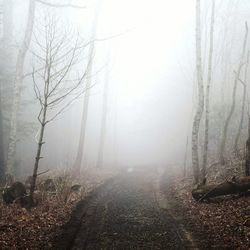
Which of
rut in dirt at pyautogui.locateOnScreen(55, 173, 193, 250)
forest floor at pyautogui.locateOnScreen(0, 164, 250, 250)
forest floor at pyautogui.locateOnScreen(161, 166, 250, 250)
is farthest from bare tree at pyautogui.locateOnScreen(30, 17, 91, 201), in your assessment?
forest floor at pyautogui.locateOnScreen(161, 166, 250, 250)

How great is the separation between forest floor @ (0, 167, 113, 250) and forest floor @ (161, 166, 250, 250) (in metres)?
3.63

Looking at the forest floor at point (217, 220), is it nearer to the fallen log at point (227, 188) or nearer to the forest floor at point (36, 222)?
the fallen log at point (227, 188)

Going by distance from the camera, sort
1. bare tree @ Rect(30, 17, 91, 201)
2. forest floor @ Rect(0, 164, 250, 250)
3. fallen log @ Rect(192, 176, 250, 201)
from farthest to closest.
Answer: fallen log @ Rect(192, 176, 250, 201), bare tree @ Rect(30, 17, 91, 201), forest floor @ Rect(0, 164, 250, 250)

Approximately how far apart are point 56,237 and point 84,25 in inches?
1538

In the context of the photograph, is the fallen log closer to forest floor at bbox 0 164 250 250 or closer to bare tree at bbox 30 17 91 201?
forest floor at bbox 0 164 250 250

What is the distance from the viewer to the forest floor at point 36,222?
26.1ft

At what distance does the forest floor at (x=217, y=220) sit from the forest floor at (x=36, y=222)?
3630 millimetres

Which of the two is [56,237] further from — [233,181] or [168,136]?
[168,136]

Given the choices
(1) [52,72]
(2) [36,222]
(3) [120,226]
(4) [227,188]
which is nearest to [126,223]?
(3) [120,226]

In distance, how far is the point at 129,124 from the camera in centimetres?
6194

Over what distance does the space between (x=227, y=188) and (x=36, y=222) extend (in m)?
6.17

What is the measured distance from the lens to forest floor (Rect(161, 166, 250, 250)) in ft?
26.2

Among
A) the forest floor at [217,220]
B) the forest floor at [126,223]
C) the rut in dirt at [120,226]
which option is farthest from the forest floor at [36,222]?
the forest floor at [217,220]

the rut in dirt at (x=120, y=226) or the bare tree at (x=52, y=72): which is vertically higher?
the bare tree at (x=52, y=72)
